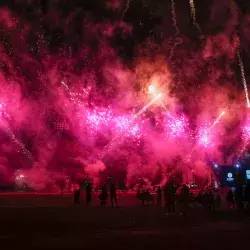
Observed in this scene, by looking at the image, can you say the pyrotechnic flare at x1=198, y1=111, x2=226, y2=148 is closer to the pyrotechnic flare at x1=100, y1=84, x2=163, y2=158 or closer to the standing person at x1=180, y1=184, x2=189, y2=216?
the pyrotechnic flare at x1=100, y1=84, x2=163, y2=158

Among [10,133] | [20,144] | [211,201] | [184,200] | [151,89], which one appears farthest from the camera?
[20,144]

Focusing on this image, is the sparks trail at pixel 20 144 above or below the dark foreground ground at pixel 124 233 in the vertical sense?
above

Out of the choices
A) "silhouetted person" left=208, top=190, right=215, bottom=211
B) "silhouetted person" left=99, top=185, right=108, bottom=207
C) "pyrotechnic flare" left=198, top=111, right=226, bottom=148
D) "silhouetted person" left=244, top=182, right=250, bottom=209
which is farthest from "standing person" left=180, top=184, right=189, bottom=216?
"pyrotechnic flare" left=198, top=111, right=226, bottom=148

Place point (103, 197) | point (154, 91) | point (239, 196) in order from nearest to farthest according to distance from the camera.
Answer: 1. point (239, 196)
2. point (103, 197)
3. point (154, 91)

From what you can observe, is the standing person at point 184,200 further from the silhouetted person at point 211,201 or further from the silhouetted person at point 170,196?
the silhouetted person at point 211,201

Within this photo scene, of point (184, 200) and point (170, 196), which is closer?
point (184, 200)

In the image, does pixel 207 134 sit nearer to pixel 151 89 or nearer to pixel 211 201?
pixel 151 89

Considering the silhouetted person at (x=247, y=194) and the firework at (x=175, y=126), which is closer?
the silhouetted person at (x=247, y=194)

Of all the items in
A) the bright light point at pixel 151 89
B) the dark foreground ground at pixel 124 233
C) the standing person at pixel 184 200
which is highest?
the bright light point at pixel 151 89

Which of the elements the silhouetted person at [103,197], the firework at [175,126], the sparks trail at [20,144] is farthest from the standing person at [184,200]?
the sparks trail at [20,144]

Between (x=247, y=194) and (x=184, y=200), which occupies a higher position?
(x=247, y=194)

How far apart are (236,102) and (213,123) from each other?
2.81 m

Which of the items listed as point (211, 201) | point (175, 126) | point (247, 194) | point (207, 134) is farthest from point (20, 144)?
point (247, 194)

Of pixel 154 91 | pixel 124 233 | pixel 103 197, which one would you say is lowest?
pixel 124 233
